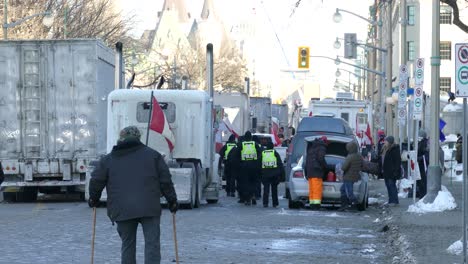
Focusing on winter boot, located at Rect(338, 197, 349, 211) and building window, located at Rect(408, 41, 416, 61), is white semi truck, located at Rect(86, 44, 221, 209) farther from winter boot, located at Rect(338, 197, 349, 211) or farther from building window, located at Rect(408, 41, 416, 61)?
building window, located at Rect(408, 41, 416, 61)

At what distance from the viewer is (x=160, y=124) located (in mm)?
26141

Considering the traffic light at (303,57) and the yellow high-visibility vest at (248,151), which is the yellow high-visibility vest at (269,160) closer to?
the yellow high-visibility vest at (248,151)

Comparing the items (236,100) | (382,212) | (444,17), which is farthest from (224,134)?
(444,17)

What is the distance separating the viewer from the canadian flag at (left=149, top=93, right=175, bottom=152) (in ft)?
85.0

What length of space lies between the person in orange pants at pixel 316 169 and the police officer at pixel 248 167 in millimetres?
2011

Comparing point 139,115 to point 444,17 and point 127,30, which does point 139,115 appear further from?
point 444,17

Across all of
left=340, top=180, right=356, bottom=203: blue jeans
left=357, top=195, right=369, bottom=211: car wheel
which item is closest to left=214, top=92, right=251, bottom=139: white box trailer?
left=357, top=195, right=369, bottom=211: car wheel

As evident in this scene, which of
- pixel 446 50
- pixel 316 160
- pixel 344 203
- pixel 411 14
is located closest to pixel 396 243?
pixel 316 160

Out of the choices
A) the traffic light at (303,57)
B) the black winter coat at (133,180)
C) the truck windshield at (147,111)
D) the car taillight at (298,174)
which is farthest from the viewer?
the traffic light at (303,57)

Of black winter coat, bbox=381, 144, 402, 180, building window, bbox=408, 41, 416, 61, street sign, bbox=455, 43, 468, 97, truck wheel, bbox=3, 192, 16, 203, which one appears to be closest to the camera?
street sign, bbox=455, 43, 468, 97

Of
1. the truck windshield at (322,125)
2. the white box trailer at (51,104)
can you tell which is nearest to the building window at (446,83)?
the truck windshield at (322,125)

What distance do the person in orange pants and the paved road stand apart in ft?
1.48

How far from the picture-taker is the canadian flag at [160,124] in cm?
2591

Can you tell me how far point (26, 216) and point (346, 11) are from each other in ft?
114
